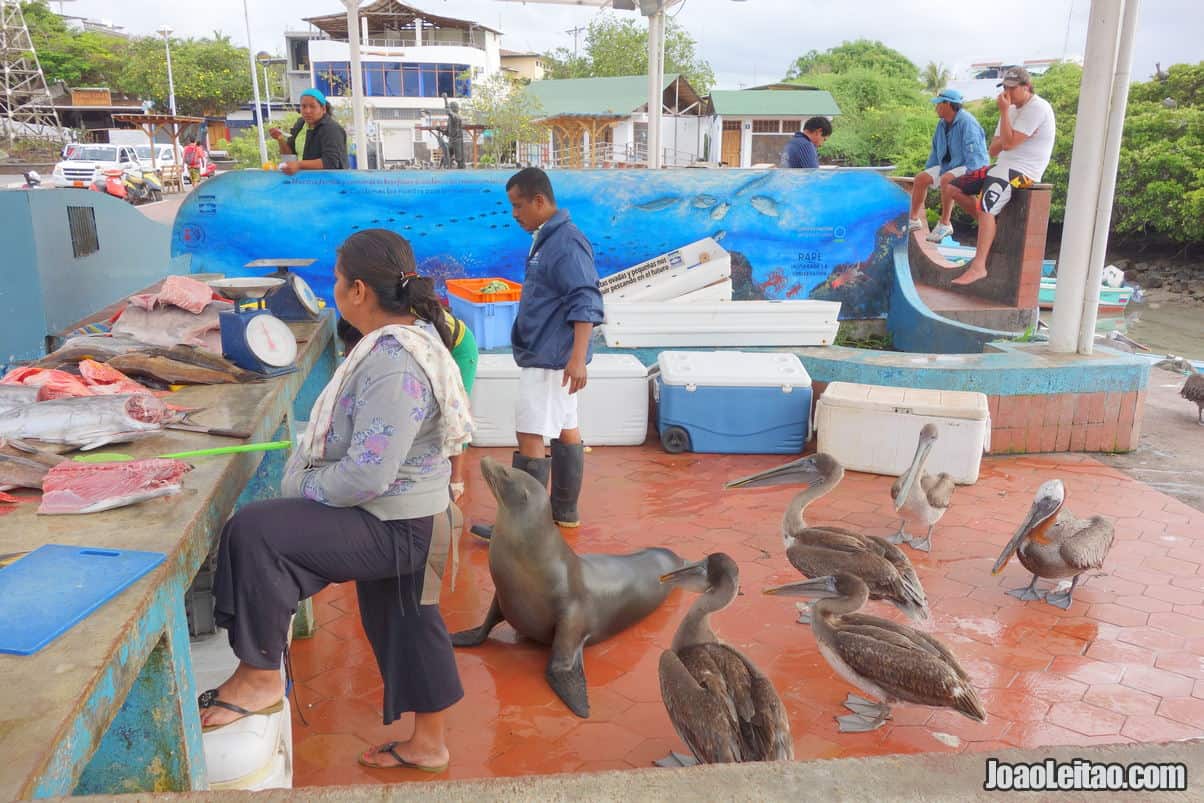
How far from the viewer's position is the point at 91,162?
31.1 m

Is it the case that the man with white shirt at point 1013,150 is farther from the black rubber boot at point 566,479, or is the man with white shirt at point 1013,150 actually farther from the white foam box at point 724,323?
the black rubber boot at point 566,479

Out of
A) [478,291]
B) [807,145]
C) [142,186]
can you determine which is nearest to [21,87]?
[142,186]

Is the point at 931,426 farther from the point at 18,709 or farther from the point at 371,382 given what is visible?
the point at 18,709

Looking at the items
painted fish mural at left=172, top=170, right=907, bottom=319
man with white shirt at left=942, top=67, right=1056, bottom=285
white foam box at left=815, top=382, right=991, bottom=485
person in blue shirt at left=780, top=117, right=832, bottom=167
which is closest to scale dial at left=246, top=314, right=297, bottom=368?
white foam box at left=815, top=382, right=991, bottom=485

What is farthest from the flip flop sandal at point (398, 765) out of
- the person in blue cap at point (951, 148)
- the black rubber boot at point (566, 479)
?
the person in blue cap at point (951, 148)

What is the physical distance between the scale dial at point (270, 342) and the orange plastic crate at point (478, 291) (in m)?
3.21

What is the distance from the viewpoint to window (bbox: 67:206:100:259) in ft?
20.5

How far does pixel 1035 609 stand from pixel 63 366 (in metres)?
4.89

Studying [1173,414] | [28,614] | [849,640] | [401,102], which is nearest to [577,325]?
[849,640]

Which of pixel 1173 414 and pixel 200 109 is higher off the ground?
pixel 200 109

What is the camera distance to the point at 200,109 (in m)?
56.0

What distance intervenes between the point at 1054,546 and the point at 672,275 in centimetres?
445

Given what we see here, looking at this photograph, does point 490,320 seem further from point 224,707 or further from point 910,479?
point 224,707

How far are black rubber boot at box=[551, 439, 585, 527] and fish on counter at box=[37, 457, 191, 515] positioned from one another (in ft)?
9.09
